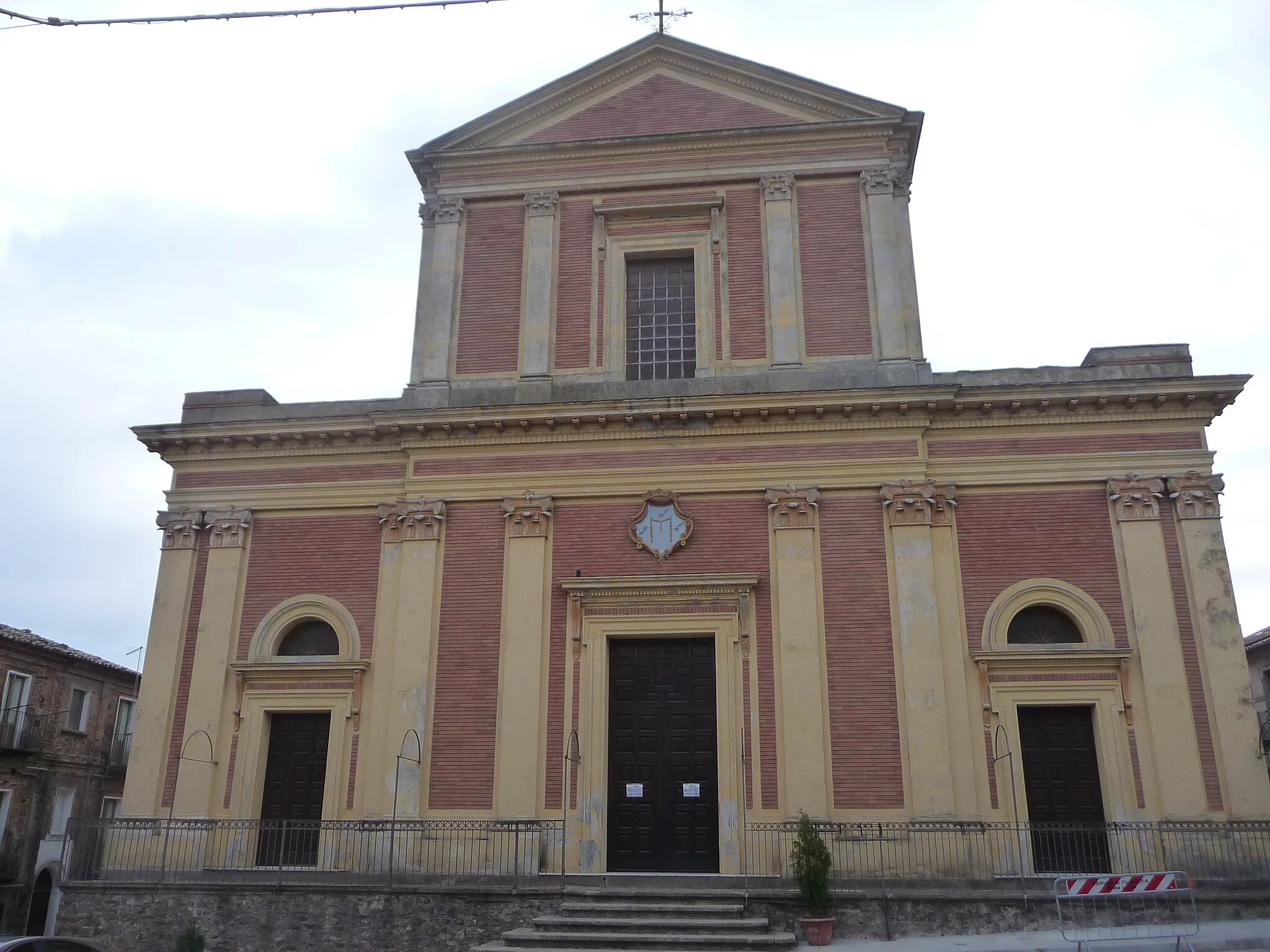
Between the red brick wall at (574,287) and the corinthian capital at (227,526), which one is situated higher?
the red brick wall at (574,287)

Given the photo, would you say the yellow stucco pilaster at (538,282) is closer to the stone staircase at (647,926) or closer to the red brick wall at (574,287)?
the red brick wall at (574,287)

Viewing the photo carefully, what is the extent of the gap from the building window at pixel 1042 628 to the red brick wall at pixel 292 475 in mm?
10082

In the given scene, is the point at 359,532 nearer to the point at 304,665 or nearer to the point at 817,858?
the point at 304,665

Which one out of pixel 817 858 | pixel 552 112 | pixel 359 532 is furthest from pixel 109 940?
pixel 552 112

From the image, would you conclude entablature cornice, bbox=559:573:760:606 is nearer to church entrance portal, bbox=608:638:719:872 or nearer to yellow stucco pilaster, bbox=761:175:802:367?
church entrance portal, bbox=608:638:719:872

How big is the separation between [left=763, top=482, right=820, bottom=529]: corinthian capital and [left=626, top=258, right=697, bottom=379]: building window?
276 centimetres

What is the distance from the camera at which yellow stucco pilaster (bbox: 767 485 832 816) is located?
15.0 metres

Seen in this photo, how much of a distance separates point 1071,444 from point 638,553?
273 inches

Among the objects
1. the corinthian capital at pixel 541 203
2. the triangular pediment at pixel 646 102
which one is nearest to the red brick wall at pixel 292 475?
the corinthian capital at pixel 541 203

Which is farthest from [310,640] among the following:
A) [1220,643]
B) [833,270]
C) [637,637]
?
[1220,643]

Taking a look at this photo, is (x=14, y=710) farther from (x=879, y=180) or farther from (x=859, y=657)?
(x=879, y=180)

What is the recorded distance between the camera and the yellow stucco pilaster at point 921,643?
582 inches

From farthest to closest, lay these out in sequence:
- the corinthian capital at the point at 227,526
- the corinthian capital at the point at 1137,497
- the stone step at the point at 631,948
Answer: the corinthian capital at the point at 227,526, the corinthian capital at the point at 1137,497, the stone step at the point at 631,948

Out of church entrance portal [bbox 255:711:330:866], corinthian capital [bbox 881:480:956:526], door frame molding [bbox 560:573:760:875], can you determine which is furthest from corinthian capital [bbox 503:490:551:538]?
corinthian capital [bbox 881:480:956:526]
